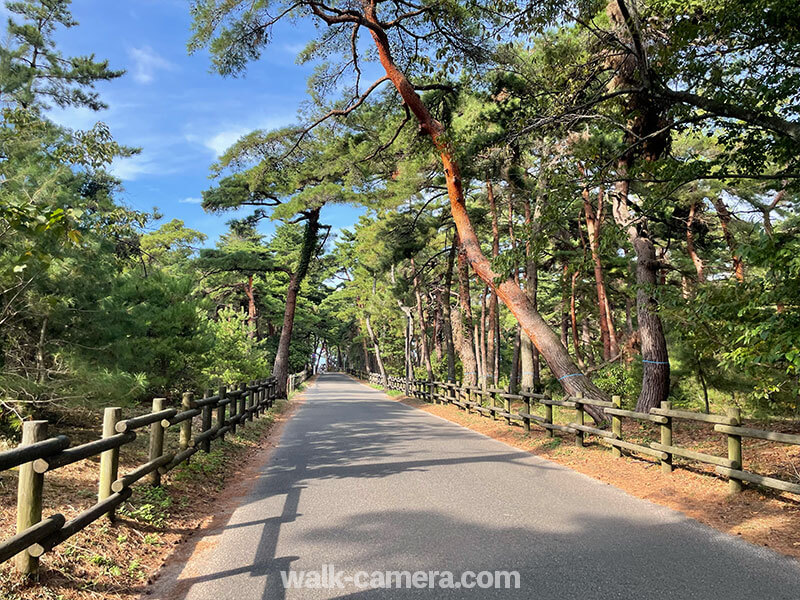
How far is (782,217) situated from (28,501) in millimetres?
23114

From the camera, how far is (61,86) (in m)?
15.7

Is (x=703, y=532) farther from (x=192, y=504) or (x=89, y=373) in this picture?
(x=89, y=373)

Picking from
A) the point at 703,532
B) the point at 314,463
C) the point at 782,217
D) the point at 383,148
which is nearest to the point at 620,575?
the point at 703,532

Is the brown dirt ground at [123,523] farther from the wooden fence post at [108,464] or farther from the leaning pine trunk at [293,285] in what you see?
the leaning pine trunk at [293,285]

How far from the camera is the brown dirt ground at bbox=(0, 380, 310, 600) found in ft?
11.1

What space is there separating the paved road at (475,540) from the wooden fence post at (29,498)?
3.01 ft

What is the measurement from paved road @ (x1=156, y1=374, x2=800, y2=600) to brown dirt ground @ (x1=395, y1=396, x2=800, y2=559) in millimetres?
300

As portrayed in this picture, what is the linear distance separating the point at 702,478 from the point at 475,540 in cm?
375

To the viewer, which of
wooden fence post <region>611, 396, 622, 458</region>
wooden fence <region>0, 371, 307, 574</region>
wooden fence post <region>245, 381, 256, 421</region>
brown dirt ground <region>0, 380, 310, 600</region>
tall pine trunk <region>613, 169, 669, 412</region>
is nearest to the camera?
wooden fence <region>0, 371, 307, 574</region>

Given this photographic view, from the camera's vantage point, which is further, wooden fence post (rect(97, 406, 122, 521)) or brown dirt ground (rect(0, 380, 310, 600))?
wooden fence post (rect(97, 406, 122, 521))

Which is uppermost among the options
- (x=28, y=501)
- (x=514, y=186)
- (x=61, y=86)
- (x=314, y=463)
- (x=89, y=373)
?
(x=61, y=86)

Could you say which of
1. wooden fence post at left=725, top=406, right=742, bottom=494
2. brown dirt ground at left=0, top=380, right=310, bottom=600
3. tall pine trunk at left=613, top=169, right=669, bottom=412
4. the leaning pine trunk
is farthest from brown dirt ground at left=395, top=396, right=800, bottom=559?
the leaning pine trunk

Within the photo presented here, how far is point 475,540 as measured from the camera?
4.32 metres

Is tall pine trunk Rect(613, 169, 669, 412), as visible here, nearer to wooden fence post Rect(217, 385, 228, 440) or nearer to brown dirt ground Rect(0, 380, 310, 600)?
brown dirt ground Rect(0, 380, 310, 600)
